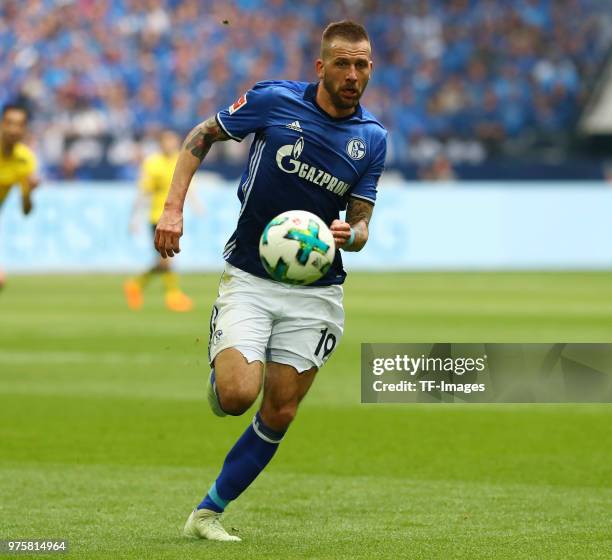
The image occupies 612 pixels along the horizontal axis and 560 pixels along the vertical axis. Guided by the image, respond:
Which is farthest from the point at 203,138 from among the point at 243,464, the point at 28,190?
the point at 28,190

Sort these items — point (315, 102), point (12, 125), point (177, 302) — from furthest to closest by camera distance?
point (177, 302) < point (12, 125) < point (315, 102)

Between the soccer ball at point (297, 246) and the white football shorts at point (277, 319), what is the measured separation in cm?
35

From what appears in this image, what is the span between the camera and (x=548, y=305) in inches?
808

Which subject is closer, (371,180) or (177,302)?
(371,180)

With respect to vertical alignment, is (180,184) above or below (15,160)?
below

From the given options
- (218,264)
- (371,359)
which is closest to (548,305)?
(218,264)

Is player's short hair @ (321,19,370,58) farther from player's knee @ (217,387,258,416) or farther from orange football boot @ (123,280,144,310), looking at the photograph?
orange football boot @ (123,280,144,310)

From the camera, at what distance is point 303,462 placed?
8.58 m

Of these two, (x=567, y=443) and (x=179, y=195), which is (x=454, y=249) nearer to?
(x=567, y=443)

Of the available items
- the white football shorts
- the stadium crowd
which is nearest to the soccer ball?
the white football shorts

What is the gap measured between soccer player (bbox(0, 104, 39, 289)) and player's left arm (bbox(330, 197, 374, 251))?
300 inches

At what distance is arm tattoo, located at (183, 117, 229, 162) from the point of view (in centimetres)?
623

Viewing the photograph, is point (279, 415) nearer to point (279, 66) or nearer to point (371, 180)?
point (371, 180)

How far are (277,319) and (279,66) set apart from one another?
27071 millimetres
